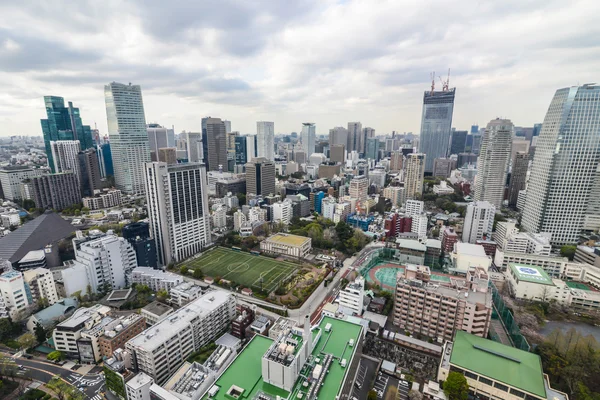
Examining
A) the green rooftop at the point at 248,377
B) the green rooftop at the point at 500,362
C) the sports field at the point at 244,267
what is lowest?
the sports field at the point at 244,267

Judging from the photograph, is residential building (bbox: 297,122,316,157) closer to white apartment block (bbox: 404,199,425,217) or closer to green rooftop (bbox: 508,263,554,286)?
white apartment block (bbox: 404,199,425,217)

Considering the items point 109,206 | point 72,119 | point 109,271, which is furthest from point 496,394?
point 72,119

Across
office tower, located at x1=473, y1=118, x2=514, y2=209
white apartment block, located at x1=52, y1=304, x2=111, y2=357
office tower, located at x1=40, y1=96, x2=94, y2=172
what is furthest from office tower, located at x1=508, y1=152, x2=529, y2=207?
office tower, located at x1=40, y1=96, x2=94, y2=172

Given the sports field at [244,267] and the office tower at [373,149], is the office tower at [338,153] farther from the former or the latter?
the sports field at [244,267]

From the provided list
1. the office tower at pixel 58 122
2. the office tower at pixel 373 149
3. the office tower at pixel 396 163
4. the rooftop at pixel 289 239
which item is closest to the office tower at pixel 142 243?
the rooftop at pixel 289 239

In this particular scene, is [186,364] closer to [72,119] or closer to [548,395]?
[548,395]

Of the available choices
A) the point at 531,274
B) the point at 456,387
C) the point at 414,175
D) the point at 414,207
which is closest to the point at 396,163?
the point at 414,175
